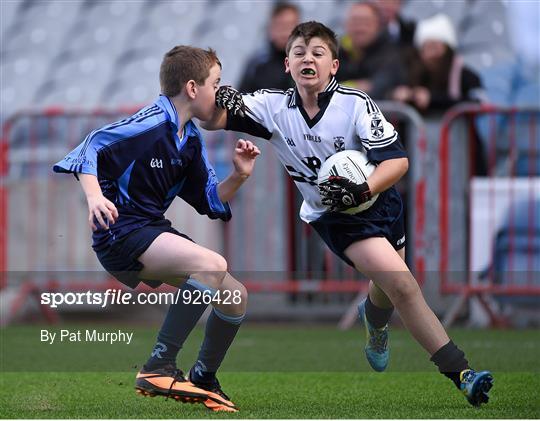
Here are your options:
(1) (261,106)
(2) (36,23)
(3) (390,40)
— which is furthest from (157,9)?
(1) (261,106)

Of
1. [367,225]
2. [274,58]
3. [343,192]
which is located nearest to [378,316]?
[367,225]

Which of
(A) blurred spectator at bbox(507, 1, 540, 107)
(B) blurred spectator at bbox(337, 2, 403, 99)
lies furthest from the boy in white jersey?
(A) blurred spectator at bbox(507, 1, 540, 107)

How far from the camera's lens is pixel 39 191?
10297 millimetres

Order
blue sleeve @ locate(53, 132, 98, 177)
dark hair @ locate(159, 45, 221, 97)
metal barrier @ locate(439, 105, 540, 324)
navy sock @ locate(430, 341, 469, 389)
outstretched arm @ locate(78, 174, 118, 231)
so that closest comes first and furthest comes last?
outstretched arm @ locate(78, 174, 118, 231) → blue sleeve @ locate(53, 132, 98, 177) → navy sock @ locate(430, 341, 469, 389) → dark hair @ locate(159, 45, 221, 97) → metal barrier @ locate(439, 105, 540, 324)

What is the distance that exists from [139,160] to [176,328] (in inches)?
28.1

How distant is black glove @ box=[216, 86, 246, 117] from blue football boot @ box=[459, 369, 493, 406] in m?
1.53

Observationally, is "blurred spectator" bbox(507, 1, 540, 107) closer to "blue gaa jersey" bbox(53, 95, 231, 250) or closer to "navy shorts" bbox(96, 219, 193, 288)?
"blue gaa jersey" bbox(53, 95, 231, 250)

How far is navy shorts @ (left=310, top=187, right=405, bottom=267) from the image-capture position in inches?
218

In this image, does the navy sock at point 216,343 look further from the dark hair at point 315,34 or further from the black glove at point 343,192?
the dark hair at point 315,34

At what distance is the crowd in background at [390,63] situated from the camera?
411 inches

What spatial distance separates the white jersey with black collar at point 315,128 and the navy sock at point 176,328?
830 millimetres

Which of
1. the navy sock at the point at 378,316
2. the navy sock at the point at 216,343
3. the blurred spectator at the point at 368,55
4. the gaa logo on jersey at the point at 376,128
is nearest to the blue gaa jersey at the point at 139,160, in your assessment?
the navy sock at the point at 216,343

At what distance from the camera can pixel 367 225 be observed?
18.2ft

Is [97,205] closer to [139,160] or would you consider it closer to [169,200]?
[139,160]
